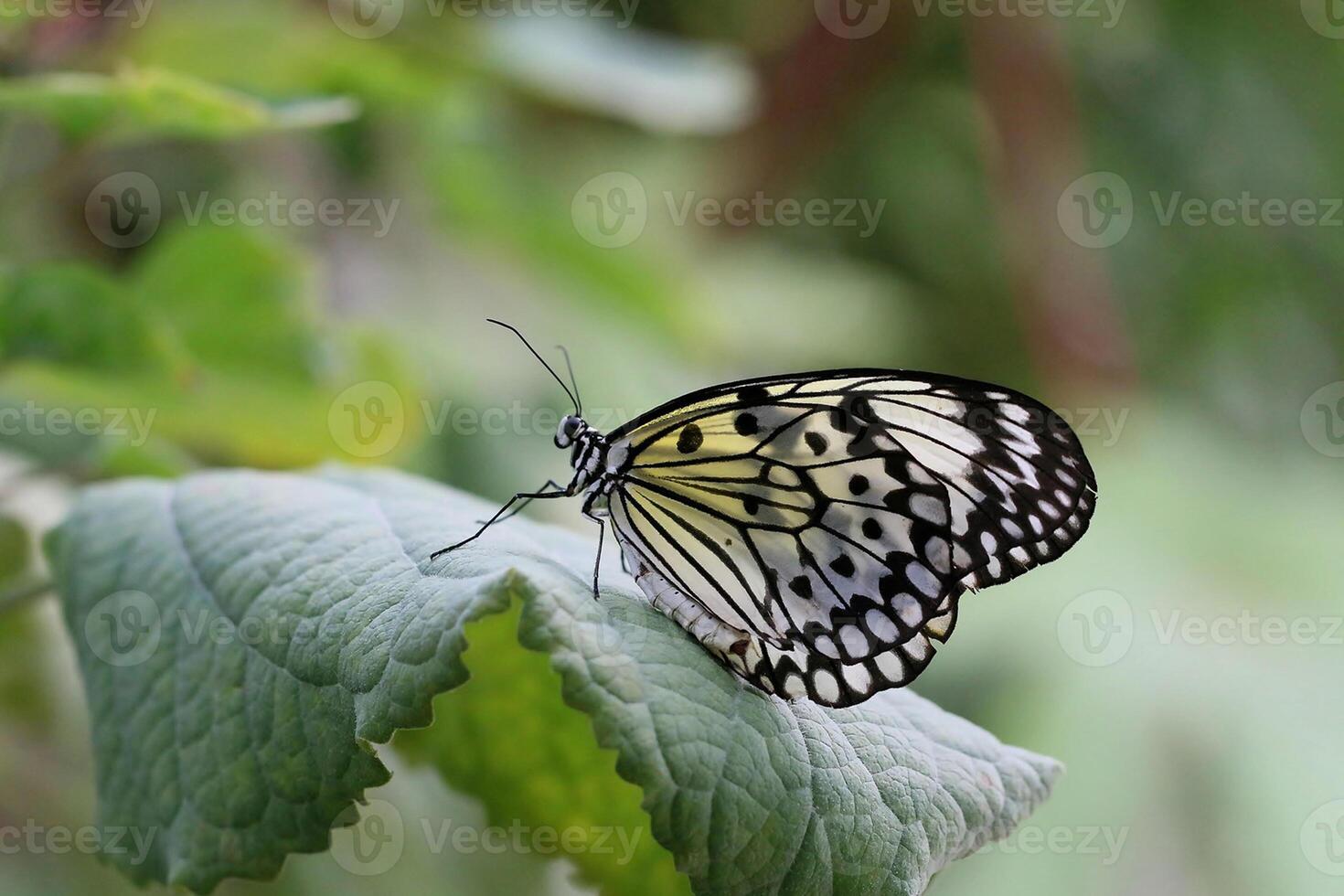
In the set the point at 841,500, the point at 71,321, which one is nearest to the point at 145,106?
the point at 71,321

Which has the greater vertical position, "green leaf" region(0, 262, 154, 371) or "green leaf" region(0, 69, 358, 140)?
"green leaf" region(0, 69, 358, 140)

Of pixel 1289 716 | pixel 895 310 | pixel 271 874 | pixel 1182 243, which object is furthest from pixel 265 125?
pixel 1182 243

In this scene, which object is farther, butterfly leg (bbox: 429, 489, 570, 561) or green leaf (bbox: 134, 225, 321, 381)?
green leaf (bbox: 134, 225, 321, 381)

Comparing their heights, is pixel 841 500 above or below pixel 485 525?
above

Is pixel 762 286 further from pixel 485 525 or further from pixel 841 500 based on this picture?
pixel 485 525

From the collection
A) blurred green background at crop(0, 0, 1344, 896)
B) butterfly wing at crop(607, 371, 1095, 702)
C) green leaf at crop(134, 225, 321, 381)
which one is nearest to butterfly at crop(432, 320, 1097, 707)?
butterfly wing at crop(607, 371, 1095, 702)

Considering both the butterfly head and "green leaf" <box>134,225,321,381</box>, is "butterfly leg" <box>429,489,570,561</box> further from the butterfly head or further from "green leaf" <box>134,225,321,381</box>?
"green leaf" <box>134,225,321,381</box>

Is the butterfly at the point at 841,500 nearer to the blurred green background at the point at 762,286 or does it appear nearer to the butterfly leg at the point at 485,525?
the butterfly leg at the point at 485,525

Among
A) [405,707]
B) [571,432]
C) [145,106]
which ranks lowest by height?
[405,707]
